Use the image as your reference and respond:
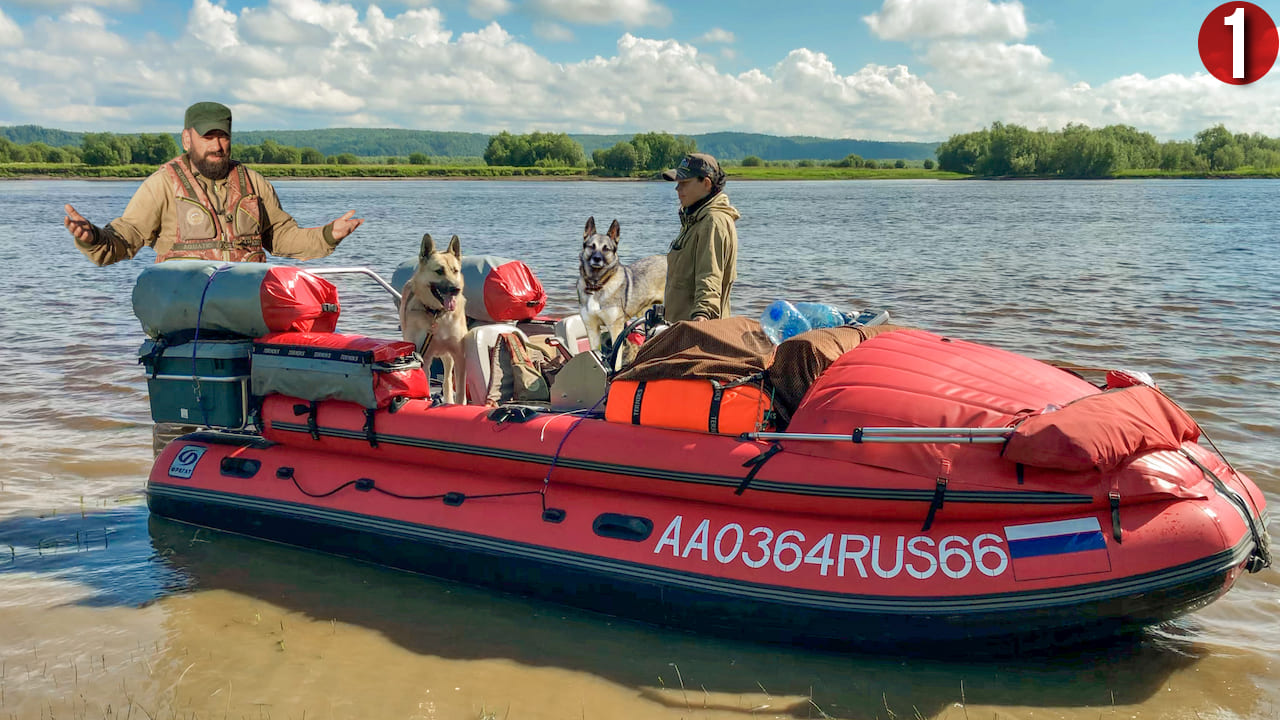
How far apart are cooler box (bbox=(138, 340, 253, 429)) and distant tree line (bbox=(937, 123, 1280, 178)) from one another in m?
99.4

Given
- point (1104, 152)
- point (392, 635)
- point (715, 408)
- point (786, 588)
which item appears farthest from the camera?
point (1104, 152)

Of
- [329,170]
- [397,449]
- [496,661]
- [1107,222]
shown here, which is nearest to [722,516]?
[496,661]

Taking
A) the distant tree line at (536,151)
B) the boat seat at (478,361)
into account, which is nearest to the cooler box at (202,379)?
the boat seat at (478,361)

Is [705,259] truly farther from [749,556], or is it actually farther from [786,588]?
[786,588]

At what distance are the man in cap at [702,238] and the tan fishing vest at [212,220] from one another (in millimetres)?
2516

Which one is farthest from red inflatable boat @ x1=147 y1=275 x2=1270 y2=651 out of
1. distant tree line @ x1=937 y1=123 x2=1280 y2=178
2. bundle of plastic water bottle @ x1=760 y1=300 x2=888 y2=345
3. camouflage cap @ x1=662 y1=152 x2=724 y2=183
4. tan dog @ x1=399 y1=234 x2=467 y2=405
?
distant tree line @ x1=937 y1=123 x2=1280 y2=178

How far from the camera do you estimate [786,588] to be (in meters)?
4.10

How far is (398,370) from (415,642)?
1.50m

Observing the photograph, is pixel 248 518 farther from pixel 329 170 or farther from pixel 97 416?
pixel 329 170

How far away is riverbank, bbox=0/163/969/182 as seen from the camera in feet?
248

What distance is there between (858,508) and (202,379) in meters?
3.75

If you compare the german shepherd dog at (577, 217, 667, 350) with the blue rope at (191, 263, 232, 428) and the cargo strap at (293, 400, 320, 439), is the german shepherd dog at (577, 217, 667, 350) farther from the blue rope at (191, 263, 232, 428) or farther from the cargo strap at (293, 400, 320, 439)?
the blue rope at (191, 263, 232, 428)

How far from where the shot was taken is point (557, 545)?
15.0ft

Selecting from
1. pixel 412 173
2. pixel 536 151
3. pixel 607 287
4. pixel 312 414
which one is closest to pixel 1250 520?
pixel 607 287
